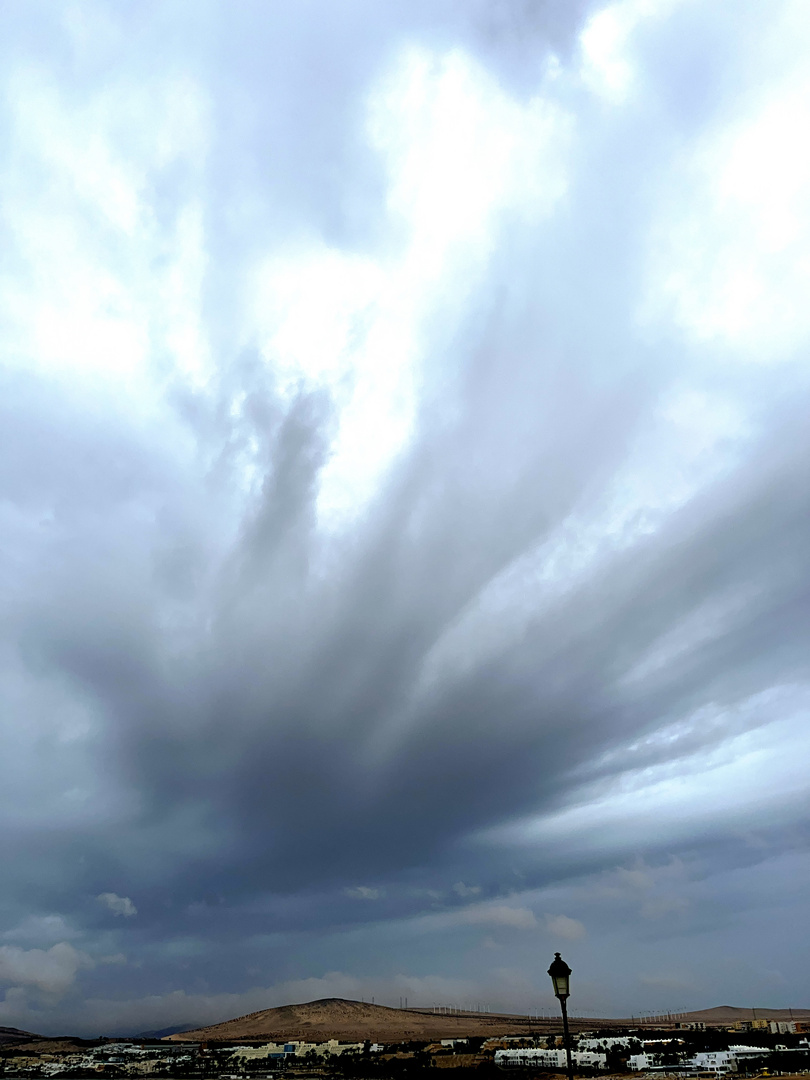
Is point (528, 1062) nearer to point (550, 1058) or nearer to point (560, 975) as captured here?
point (550, 1058)

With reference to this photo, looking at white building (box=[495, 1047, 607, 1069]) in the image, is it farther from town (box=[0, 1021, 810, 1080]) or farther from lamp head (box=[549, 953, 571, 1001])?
lamp head (box=[549, 953, 571, 1001])

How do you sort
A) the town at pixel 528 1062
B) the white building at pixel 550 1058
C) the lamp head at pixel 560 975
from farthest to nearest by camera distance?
the white building at pixel 550 1058 → the town at pixel 528 1062 → the lamp head at pixel 560 975

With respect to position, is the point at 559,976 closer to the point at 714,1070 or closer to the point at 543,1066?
the point at 714,1070

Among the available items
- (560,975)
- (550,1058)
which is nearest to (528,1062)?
(550,1058)

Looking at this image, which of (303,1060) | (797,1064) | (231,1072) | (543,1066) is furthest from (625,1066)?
(303,1060)

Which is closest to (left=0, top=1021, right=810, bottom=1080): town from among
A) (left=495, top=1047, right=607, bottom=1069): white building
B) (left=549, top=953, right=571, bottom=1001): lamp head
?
(left=495, top=1047, right=607, bottom=1069): white building

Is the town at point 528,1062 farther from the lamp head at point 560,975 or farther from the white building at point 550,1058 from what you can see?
the lamp head at point 560,975

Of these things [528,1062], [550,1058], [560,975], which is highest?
[550,1058]

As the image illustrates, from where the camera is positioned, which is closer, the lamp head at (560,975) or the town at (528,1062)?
the lamp head at (560,975)

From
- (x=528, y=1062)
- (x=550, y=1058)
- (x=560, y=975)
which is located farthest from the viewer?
(x=528, y=1062)

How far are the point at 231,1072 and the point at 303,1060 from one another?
31131mm

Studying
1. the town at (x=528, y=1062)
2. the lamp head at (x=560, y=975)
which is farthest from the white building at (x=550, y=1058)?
the lamp head at (x=560, y=975)

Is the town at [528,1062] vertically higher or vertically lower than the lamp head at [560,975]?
higher

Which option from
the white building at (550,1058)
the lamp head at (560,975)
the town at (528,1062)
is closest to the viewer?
the lamp head at (560,975)
